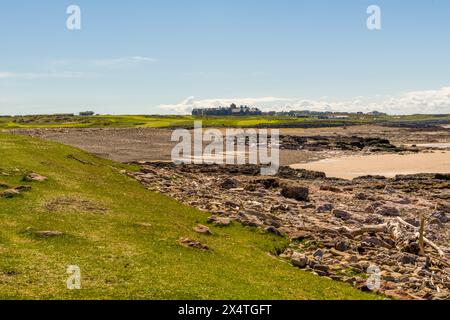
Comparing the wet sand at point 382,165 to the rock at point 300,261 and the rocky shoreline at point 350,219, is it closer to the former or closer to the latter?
the rocky shoreline at point 350,219

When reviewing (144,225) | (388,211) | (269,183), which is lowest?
(388,211)

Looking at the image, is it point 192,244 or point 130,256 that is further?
point 192,244

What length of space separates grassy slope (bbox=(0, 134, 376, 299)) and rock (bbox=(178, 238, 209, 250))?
1.67 ft

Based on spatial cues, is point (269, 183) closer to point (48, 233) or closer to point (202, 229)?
Result: point (202, 229)

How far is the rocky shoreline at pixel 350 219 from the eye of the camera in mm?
23516

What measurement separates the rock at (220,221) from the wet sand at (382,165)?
43.0 m

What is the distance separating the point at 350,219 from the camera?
36656mm

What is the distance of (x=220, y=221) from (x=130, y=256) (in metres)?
10.6

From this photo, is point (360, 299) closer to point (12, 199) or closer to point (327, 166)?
point (12, 199)

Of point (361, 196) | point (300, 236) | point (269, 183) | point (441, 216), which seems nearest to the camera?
point (300, 236)

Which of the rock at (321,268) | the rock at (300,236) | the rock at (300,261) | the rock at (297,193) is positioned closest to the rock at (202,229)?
the rock at (300,236)

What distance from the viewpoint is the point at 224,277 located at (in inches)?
767

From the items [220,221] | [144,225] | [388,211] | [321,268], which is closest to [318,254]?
[321,268]
